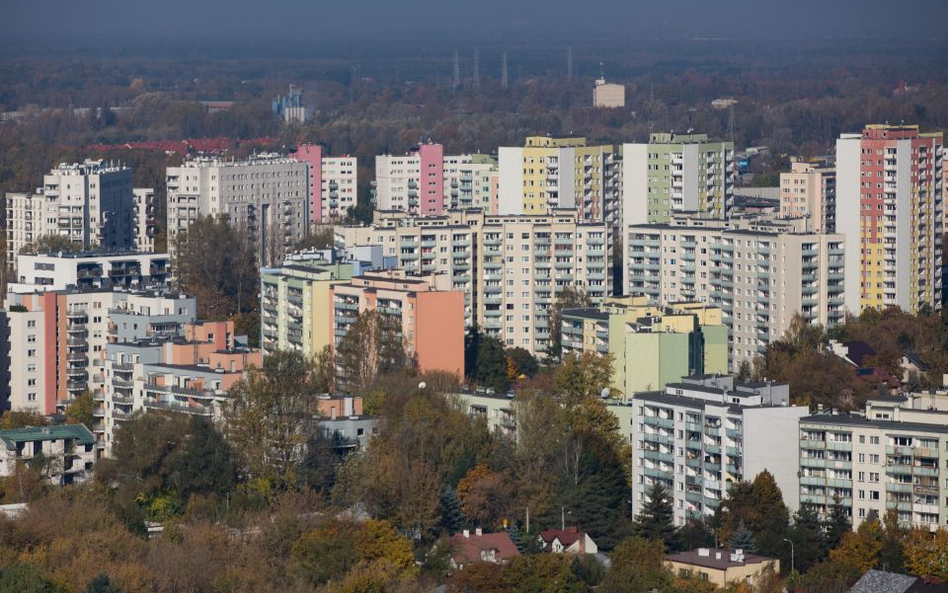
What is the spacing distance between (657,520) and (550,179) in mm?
13928

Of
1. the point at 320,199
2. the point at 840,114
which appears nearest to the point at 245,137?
the point at 840,114

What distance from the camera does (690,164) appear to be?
1115 inches

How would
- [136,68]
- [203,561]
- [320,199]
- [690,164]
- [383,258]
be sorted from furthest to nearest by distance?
[136,68], [320,199], [690,164], [383,258], [203,561]

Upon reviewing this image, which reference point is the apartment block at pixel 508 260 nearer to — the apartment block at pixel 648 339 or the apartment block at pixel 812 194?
the apartment block at pixel 648 339

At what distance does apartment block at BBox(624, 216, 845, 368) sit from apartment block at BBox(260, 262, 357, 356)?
3161 mm

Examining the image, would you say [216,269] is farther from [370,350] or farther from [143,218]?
[143,218]

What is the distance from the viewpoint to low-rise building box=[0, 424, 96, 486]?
1747cm

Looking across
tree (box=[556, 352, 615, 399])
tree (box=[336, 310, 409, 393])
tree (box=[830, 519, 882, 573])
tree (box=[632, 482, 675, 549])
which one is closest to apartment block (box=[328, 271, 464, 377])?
tree (box=[336, 310, 409, 393])

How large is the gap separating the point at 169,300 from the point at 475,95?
52938mm

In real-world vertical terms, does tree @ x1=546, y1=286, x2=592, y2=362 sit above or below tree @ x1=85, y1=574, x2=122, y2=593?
above

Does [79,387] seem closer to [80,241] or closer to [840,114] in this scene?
[80,241]

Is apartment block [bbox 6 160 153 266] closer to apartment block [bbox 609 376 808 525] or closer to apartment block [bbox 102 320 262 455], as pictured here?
apartment block [bbox 102 320 262 455]

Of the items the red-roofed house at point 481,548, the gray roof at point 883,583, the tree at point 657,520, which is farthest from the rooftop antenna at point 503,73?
the gray roof at point 883,583

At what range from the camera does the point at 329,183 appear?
115 ft
